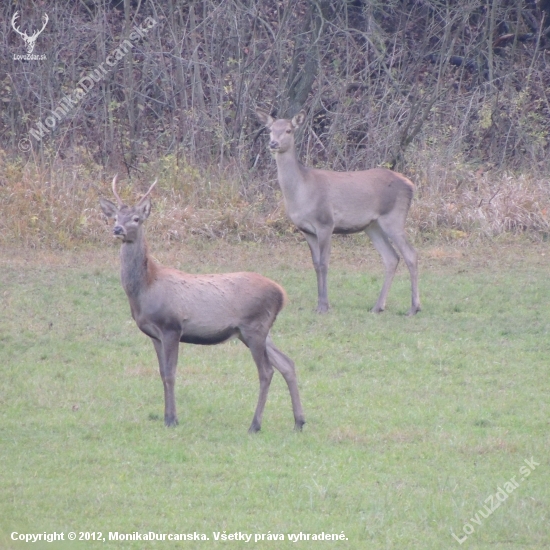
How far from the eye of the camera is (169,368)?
24.8 ft

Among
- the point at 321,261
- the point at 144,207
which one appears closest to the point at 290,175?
the point at 321,261

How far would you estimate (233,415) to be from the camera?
8.02m

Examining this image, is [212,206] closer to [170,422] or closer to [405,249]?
[405,249]

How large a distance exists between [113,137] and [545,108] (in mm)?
8356

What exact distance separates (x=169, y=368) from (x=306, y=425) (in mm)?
1106

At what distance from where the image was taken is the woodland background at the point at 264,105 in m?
16.4

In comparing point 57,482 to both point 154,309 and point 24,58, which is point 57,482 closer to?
point 154,309

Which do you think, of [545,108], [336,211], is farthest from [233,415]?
[545,108]

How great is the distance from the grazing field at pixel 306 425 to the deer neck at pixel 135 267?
1.02m

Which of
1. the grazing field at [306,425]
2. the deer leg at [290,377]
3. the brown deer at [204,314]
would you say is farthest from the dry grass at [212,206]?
the deer leg at [290,377]

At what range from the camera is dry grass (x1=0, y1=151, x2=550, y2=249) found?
1476 centimetres

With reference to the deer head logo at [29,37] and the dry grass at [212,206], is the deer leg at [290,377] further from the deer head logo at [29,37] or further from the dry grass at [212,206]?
the deer head logo at [29,37]

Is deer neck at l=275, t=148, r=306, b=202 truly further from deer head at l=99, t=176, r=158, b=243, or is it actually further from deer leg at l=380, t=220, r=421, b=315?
deer head at l=99, t=176, r=158, b=243

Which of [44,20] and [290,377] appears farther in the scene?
[44,20]
